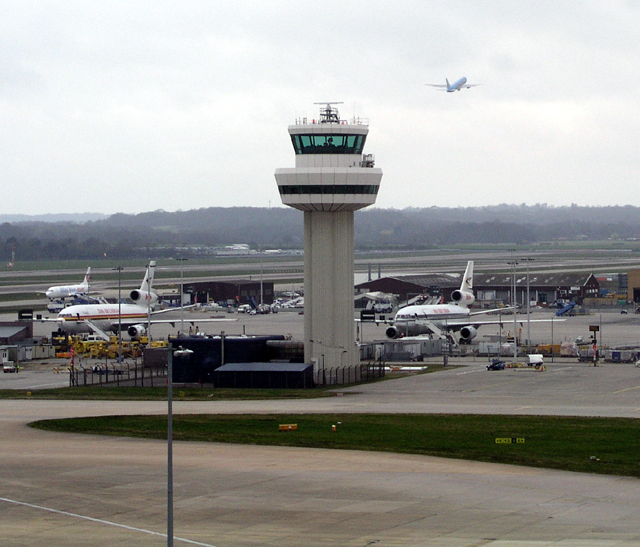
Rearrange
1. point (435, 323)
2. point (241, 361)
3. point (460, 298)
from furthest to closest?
point (460, 298) < point (435, 323) < point (241, 361)

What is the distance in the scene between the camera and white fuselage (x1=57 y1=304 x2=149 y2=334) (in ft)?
393

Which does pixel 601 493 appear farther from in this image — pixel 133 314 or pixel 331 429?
pixel 133 314

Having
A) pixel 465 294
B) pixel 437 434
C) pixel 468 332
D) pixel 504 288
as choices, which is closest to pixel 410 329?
pixel 468 332

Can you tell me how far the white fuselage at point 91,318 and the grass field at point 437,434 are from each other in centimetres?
6131

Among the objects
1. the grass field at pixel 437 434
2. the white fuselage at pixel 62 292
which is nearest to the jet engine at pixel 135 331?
the white fuselage at pixel 62 292

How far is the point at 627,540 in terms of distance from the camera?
105 feet

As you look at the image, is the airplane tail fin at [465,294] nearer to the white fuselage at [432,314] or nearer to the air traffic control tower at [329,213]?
the white fuselage at [432,314]

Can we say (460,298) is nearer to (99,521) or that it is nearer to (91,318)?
(91,318)

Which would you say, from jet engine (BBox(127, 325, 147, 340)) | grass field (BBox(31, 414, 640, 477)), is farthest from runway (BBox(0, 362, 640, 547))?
jet engine (BBox(127, 325, 147, 340))

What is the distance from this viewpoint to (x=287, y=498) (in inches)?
1523

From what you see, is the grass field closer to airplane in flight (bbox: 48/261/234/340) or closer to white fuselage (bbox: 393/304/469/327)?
white fuselage (bbox: 393/304/469/327)

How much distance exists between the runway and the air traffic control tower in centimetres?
2957

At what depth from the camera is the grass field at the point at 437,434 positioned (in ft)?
153

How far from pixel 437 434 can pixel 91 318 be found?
74.6 metres
